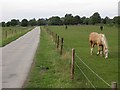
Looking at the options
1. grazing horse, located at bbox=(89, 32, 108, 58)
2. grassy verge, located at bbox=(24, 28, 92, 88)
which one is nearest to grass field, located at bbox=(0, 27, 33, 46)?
grazing horse, located at bbox=(89, 32, 108, 58)

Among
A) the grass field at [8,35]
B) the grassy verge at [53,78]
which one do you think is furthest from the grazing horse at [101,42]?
the grass field at [8,35]

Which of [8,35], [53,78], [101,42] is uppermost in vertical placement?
[101,42]

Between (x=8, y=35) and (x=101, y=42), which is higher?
(x=101, y=42)

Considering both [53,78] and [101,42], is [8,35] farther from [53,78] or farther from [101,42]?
[53,78]

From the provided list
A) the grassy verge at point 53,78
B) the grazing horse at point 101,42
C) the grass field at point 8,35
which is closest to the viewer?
the grassy verge at point 53,78

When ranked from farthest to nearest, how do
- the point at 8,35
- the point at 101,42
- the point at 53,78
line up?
the point at 8,35 → the point at 101,42 → the point at 53,78

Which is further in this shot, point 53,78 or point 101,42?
point 101,42

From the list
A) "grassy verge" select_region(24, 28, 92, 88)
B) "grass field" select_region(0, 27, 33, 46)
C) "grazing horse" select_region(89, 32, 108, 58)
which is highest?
"grazing horse" select_region(89, 32, 108, 58)

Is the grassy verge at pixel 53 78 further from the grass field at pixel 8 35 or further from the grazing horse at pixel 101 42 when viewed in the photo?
the grass field at pixel 8 35

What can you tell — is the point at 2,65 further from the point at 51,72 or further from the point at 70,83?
the point at 70,83

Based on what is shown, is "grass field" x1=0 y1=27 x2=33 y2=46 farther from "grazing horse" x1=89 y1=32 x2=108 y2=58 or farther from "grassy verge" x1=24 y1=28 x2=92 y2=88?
"grassy verge" x1=24 y1=28 x2=92 y2=88

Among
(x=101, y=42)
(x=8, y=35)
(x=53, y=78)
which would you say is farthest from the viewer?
(x=8, y=35)

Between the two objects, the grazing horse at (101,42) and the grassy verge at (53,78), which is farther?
the grazing horse at (101,42)

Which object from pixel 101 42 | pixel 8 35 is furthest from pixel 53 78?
pixel 8 35
